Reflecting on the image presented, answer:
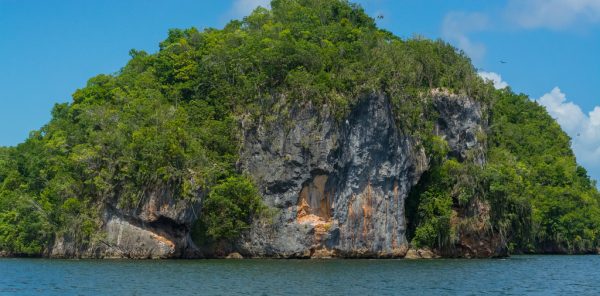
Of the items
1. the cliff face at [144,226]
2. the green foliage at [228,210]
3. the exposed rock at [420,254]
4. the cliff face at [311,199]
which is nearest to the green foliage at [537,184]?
the exposed rock at [420,254]

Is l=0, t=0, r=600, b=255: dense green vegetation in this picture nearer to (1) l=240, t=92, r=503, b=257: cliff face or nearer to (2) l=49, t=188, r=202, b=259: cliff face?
(2) l=49, t=188, r=202, b=259: cliff face

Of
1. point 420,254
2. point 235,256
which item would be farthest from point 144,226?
point 420,254

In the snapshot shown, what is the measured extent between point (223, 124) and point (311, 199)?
750 centimetres

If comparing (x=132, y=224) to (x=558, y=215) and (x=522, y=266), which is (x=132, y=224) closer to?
(x=522, y=266)

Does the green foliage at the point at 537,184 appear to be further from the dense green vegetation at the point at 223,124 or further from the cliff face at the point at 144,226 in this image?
the cliff face at the point at 144,226

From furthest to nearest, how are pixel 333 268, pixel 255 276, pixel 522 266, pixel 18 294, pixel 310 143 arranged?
pixel 310 143 → pixel 522 266 → pixel 333 268 → pixel 255 276 → pixel 18 294

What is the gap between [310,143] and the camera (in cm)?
4556

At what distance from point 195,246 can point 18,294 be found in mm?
20170

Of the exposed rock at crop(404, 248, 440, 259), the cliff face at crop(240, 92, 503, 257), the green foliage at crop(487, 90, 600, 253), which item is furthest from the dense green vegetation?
the cliff face at crop(240, 92, 503, 257)

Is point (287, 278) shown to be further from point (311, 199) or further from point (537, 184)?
point (537, 184)

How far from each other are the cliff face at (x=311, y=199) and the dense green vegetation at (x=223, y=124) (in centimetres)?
83

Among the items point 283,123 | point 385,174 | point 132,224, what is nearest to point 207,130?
point 283,123

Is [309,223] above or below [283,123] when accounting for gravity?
below

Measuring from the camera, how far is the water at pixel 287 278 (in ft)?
87.5
